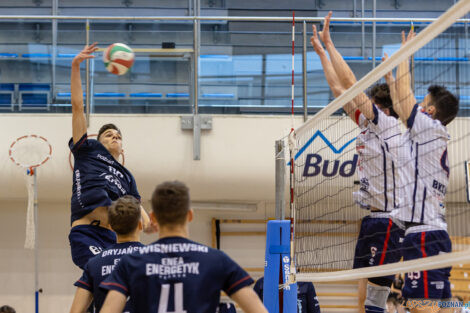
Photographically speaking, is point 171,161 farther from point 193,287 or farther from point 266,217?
point 193,287

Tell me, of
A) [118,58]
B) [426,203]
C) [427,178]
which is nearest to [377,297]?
[426,203]

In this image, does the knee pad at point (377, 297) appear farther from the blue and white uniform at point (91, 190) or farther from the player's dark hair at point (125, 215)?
the player's dark hair at point (125, 215)

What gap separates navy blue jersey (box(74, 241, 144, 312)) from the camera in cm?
350

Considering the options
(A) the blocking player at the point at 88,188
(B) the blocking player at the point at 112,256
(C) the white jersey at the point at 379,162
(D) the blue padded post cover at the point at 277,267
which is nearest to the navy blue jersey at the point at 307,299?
(D) the blue padded post cover at the point at 277,267

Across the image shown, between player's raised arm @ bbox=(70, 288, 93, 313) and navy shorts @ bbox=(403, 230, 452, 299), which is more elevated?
navy shorts @ bbox=(403, 230, 452, 299)

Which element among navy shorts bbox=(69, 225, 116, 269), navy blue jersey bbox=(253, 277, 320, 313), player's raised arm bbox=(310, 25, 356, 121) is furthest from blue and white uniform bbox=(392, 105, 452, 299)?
navy blue jersey bbox=(253, 277, 320, 313)

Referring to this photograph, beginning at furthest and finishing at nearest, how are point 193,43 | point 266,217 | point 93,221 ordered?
point 266,217 → point 193,43 → point 93,221

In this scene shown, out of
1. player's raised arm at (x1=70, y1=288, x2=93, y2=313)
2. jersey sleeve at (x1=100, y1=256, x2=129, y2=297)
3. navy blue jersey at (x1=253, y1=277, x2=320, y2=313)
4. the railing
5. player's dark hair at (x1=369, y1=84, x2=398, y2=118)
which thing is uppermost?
the railing

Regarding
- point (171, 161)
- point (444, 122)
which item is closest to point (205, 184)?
point (171, 161)

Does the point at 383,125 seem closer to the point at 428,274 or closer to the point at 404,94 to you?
the point at 404,94

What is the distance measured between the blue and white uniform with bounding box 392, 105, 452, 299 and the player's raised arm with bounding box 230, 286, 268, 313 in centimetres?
153

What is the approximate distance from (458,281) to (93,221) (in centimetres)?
814

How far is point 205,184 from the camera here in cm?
960

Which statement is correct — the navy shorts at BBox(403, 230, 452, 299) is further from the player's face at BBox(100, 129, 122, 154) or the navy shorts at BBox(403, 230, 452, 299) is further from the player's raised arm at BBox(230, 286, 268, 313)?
the player's face at BBox(100, 129, 122, 154)
